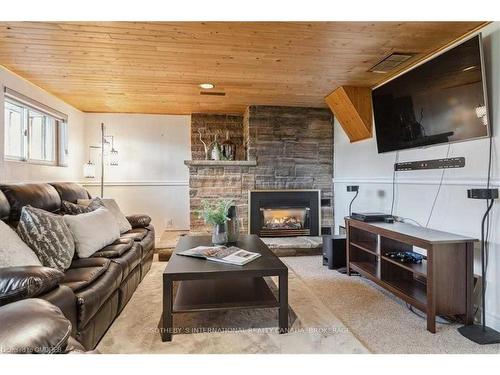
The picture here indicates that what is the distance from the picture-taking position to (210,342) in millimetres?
1878

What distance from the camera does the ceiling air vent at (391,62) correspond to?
2623 mm

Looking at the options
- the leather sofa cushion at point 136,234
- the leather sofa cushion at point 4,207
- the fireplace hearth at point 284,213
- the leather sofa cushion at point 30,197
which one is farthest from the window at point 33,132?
the fireplace hearth at point 284,213

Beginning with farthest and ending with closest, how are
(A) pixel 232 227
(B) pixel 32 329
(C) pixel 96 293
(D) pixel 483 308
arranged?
(A) pixel 232 227 < (D) pixel 483 308 < (C) pixel 96 293 < (B) pixel 32 329

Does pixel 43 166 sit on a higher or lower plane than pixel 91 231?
higher

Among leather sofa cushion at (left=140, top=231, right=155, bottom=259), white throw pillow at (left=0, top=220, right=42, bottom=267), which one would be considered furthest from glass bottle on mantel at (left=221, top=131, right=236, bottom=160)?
white throw pillow at (left=0, top=220, right=42, bottom=267)

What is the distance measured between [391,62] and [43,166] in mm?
4079

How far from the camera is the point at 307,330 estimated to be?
2033 mm

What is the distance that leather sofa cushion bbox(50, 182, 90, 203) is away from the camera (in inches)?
121

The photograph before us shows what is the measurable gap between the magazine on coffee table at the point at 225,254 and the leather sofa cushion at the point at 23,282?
1.02 meters

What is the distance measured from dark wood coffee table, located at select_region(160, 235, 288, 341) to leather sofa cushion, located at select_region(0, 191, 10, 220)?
121cm

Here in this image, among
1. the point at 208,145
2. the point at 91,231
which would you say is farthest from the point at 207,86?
the point at 91,231

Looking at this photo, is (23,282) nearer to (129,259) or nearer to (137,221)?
(129,259)
